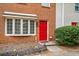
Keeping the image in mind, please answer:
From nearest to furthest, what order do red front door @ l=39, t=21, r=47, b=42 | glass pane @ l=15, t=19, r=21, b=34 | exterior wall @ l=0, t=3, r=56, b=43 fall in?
exterior wall @ l=0, t=3, r=56, b=43 → glass pane @ l=15, t=19, r=21, b=34 → red front door @ l=39, t=21, r=47, b=42

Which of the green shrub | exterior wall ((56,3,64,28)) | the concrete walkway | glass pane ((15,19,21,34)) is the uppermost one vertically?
exterior wall ((56,3,64,28))

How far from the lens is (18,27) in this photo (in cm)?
365

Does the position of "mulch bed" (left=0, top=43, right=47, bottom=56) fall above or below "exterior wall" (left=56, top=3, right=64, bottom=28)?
below

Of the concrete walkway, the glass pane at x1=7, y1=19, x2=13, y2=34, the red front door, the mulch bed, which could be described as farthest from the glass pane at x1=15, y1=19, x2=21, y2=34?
the concrete walkway

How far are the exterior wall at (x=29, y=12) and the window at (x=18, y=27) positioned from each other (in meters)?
0.08

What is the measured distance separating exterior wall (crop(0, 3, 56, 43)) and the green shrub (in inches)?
7.4

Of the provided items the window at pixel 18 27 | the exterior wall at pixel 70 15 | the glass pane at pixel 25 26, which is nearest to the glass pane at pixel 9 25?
the window at pixel 18 27

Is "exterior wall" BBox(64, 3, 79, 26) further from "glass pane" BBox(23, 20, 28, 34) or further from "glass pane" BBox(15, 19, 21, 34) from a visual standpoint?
"glass pane" BBox(15, 19, 21, 34)

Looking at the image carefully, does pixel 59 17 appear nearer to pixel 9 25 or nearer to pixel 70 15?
pixel 70 15

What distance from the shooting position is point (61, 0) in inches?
107

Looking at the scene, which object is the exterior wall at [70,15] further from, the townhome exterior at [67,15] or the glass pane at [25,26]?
the glass pane at [25,26]

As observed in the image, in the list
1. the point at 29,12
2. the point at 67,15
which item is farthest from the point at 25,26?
the point at 67,15

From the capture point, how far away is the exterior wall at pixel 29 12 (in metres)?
3.52

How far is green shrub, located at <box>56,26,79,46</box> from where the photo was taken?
385 centimetres
